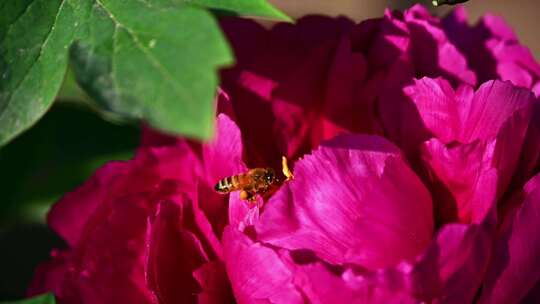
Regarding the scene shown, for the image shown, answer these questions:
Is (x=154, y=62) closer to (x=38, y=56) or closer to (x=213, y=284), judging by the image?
(x=38, y=56)

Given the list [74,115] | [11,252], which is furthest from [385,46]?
[11,252]

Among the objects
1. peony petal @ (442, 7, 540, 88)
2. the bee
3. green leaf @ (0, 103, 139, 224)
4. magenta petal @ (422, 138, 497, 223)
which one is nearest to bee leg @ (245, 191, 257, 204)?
the bee

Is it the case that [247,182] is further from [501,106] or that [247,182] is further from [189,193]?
[501,106]

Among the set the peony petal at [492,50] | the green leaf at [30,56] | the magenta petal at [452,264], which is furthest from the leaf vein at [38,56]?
the peony petal at [492,50]

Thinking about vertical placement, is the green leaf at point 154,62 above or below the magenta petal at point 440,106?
above

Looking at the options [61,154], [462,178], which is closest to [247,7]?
[462,178]

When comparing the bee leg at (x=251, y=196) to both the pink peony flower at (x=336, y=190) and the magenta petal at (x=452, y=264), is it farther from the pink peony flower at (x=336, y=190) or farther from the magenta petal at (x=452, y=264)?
the magenta petal at (x=452, y=264)

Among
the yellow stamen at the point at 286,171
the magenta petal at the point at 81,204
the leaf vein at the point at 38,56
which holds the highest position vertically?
the leaf vein at the point at 38,56
